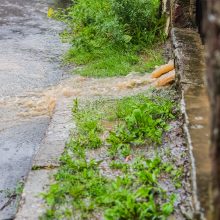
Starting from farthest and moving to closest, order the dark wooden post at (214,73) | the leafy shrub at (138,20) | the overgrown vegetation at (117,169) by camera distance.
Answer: the leafy shrub at (138,20), the overgrown vegetation at (117,169), the dark wooden post at (214,73)

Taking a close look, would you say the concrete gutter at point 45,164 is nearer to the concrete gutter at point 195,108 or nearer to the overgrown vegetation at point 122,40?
the concrete gutter at point 195,108

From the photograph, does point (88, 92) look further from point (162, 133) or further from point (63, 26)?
point (63, 26)

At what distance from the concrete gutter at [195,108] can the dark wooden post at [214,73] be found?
99 cm

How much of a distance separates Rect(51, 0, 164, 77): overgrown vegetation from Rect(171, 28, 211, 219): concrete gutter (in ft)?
3.04

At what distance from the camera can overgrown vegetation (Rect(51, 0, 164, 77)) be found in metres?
7.60

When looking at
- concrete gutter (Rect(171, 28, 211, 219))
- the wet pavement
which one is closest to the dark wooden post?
concrete gutter (Rect(171, 28, 211, 219))

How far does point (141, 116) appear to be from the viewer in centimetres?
491

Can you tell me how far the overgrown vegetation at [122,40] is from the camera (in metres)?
7.60

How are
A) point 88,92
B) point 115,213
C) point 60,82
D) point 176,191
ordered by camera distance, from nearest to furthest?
point 115,213 → point 176,191 → point 88,92 → point 60,82

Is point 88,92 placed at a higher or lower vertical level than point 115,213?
lower

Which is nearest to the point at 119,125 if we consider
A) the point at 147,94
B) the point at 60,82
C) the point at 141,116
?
the point at 141,116

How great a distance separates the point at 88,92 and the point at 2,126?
1.28 meters

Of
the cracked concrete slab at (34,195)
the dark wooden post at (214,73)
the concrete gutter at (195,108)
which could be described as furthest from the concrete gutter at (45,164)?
the dark wooden post at (214,73)

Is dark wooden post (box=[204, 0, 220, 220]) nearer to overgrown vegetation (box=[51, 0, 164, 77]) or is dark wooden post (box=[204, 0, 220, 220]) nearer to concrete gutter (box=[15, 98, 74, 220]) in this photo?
concrete gutter (box=[15, 98, 74, 220])
